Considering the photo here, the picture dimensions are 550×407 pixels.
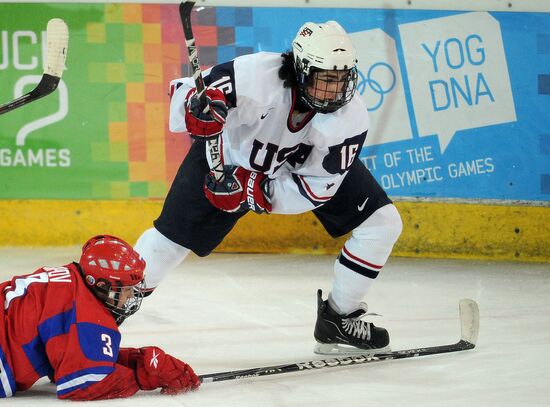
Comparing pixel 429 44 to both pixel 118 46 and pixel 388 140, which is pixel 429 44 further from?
pixel 118 46

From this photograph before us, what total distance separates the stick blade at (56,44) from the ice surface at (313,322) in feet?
3.34

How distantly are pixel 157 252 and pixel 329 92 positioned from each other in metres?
0.88

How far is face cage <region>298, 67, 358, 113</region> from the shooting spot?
11.5ft

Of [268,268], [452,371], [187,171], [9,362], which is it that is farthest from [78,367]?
[268,268]

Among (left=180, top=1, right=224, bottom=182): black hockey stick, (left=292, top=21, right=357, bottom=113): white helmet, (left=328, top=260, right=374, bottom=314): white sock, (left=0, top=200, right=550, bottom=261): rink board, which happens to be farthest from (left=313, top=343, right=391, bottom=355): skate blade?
(left=0, top=200, right=550, bottom=261): rink board

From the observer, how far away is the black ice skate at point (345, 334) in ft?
13.3

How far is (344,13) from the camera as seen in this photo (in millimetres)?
5602

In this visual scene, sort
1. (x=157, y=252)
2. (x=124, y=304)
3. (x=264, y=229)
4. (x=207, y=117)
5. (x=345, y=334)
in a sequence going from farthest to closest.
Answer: (x=264, y=229), (x=345, y=334), (x=157, y=252), (x=207, y=117), (x=124, y=304)

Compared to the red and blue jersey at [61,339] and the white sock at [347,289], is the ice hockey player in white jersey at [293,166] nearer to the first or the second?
the white sock at [347,289]

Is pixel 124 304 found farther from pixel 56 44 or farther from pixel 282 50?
pixel 282 50

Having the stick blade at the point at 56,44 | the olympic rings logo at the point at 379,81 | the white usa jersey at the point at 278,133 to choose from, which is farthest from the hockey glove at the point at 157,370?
the olympic rings logo at the point at 379,81

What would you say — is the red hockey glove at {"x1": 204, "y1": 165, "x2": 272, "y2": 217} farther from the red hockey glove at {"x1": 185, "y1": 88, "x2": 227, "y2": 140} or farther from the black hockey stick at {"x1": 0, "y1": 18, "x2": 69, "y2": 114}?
the black hockey stick at {"x1": 0, "y1": 18, "x2": 69, "y2": 114}

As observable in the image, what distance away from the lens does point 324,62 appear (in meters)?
3.51

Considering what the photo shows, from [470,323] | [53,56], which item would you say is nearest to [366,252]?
[470,323]
